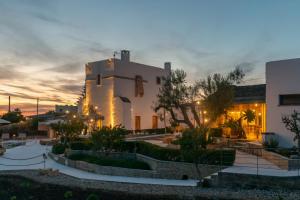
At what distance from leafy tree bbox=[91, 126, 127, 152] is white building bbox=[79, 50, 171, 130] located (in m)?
14.8

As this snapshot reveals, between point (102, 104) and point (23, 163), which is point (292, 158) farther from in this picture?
point (102, 104)

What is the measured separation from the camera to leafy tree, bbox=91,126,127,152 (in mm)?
19234

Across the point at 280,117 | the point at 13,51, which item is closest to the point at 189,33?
the point at 280,117

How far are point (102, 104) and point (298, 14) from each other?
22253 mm

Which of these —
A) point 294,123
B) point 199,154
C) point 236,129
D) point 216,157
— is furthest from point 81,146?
point 294,123

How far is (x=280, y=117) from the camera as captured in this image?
749 inches

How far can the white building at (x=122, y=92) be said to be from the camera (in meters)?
34.9

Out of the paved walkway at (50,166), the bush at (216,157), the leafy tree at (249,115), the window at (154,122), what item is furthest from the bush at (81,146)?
the window at (154,122)

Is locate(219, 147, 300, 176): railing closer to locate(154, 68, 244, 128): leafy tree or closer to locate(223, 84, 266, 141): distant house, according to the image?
locate(154, 68, 244, 128): leafy tree

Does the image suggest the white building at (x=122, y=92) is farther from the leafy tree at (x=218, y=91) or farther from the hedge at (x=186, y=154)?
the hedge at (x=186, y=154)

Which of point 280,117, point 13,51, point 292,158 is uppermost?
point 13,51

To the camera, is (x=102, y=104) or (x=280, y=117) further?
(x=102, y=104)

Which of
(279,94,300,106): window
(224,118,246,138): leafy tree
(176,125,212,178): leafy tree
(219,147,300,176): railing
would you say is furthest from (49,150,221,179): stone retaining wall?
(224,118,246,138): leafy tree

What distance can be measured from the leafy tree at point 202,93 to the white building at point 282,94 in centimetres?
344
